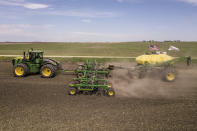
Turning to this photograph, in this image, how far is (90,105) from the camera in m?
8.10

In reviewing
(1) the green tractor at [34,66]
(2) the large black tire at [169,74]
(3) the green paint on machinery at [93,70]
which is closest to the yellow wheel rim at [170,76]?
(2) the large black tire at [169,74]

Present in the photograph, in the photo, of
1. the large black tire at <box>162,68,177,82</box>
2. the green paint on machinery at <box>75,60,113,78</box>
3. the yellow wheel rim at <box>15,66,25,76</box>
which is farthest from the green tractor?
the large black tire at <box>162,68,177,82</box>

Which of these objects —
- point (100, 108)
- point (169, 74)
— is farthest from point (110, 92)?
point (169, 74)

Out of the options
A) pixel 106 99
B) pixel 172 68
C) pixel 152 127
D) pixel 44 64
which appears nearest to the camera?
pixel 152 127

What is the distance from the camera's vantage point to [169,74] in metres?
12.4

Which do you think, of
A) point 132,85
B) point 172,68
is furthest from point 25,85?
point 172,68

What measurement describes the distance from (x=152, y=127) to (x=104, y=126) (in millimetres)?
1554

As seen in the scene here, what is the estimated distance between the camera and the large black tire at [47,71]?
13599mm

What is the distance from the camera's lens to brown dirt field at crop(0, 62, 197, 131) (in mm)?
6297

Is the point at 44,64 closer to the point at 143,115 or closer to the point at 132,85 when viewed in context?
the point at 132,85

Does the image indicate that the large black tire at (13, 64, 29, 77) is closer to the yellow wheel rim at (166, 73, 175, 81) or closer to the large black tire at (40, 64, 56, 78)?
the large black tire at (40, 64, 56, 78)

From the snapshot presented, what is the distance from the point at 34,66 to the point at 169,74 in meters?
9.52

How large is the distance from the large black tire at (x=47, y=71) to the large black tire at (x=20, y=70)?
1.15 meters

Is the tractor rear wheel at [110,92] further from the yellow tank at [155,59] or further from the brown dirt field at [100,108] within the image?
the yellow tank at [155,59]
